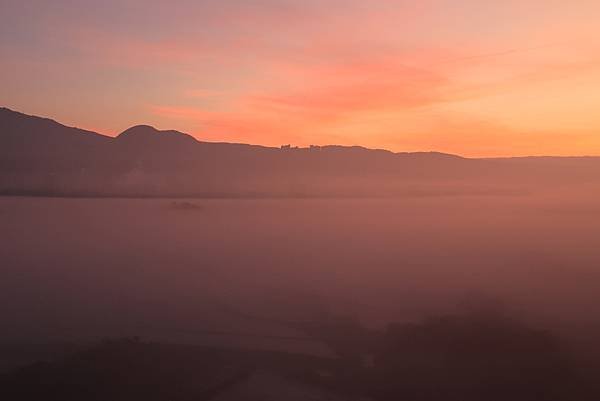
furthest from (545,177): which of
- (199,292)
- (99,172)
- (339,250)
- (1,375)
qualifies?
(1,375)

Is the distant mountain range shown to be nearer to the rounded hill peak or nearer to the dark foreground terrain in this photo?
the rounded hill peak

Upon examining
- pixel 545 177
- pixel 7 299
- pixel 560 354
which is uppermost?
pixel 545 177

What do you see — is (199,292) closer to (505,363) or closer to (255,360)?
(255,360)

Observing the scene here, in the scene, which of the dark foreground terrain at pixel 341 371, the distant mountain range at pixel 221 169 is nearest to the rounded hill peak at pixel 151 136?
the distant mountain range at pixel 221 169

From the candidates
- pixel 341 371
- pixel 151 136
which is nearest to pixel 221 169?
pixel 151 136

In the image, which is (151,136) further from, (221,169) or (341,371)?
(341,371)

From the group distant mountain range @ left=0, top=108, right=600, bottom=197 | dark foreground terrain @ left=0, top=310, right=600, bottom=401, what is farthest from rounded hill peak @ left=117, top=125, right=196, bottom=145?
dark foreground terrain @ left=0, top=310, right=600, bottom=401

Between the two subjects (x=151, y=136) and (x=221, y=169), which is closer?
(x=221, y=169)

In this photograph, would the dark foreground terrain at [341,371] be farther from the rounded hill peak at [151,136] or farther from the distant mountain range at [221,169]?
the rounded hill peak at [151,136]
